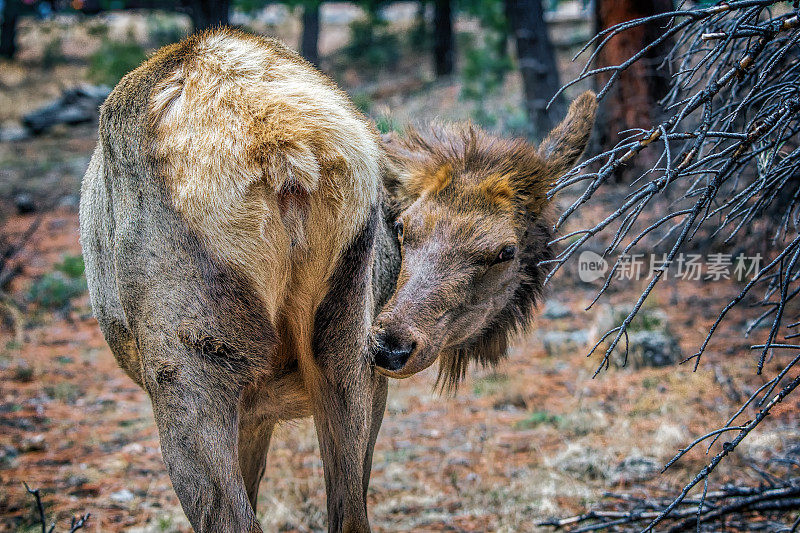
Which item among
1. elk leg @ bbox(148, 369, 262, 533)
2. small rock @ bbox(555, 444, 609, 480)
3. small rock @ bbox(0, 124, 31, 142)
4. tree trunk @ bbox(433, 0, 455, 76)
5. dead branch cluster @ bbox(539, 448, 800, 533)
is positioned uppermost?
tree trunk @ bbox(433, 0, 455, 76)

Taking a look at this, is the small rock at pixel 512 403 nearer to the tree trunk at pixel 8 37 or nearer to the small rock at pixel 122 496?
the small rock at pixel 122 496

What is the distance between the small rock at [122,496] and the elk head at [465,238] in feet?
8.09

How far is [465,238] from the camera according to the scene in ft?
12.1

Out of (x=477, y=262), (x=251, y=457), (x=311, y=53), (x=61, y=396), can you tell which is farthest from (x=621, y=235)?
(x=311, y=53)

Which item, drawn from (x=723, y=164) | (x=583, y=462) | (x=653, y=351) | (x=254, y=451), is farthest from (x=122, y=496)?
(x=653, y=351)

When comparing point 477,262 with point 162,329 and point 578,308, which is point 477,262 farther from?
point 578,308

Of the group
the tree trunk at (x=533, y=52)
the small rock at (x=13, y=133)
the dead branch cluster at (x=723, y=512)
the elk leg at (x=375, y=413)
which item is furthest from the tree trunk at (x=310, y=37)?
the dead branch cluster at (x=723, y=512)

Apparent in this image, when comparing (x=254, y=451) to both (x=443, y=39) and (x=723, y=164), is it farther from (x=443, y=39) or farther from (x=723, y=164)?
(x=443, y=39)

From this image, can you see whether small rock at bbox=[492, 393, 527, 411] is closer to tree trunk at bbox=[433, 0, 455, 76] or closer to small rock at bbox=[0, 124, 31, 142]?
tree trunk at bbox=[433, 0, 455, 76]

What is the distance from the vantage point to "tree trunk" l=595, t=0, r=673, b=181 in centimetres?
887

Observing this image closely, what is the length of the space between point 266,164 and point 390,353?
1.05 metres

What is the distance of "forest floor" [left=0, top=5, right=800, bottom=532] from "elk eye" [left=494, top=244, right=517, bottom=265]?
1.02 m

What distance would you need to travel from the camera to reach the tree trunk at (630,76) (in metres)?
8.87

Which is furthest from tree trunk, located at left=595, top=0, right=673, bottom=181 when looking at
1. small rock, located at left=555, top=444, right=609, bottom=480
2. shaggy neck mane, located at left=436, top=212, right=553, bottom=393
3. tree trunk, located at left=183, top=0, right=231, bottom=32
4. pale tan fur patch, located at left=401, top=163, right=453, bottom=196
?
tree trunk, located at left=183, top=0, right=231, bottom=32
